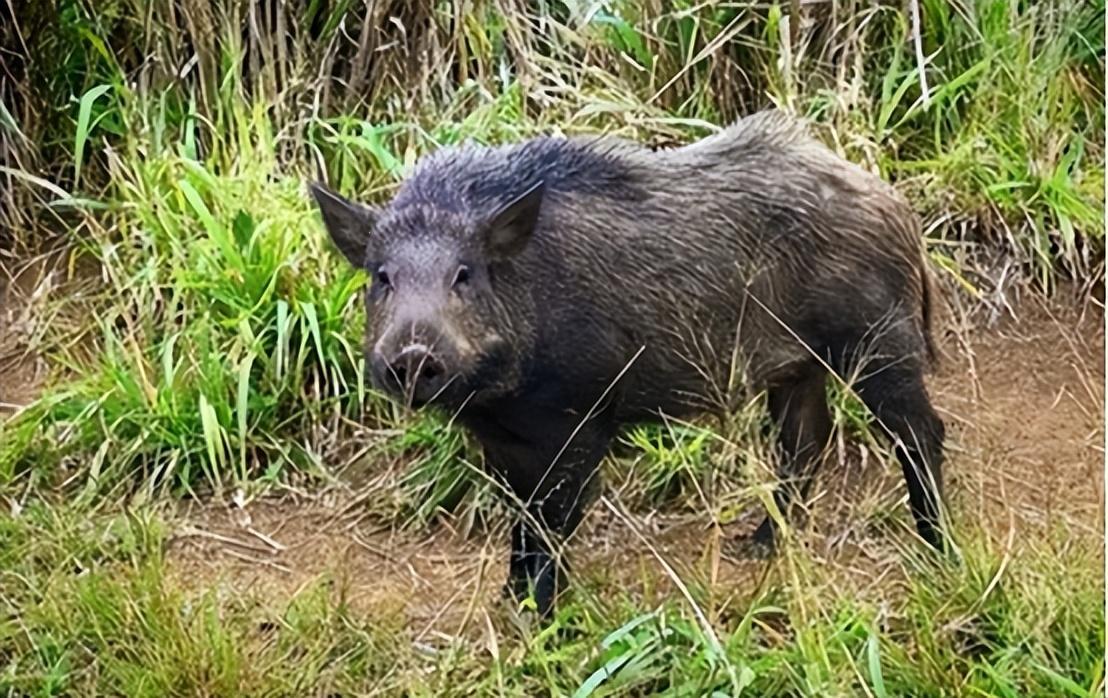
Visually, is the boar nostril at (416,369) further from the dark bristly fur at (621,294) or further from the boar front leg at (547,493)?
the boar front leg at (547,493)

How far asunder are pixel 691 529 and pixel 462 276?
123cm

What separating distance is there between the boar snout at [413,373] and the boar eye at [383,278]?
0.62 feet

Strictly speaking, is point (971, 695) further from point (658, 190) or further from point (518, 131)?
point (518, 131)

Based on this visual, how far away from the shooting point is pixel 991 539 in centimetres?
410

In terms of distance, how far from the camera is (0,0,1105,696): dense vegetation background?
4.21m

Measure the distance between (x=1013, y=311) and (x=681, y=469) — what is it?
4.27ft

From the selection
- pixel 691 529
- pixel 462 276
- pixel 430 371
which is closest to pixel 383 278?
pixel 462 276

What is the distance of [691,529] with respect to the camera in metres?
4.90

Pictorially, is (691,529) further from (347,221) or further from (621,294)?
(347,221)

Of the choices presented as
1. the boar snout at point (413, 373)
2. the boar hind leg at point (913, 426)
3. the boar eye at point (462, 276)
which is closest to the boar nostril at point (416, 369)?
the boar snout at point (413, 373)

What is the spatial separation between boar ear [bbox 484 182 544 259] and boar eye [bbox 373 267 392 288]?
214 millimetres

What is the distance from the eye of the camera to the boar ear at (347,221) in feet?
13.5

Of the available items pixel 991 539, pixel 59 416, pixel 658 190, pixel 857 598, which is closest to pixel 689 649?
pixel 857 598

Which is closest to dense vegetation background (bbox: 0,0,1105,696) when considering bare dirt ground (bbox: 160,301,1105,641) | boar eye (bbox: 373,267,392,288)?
bare dirt ground (bbox: 160,301,1105,641)
